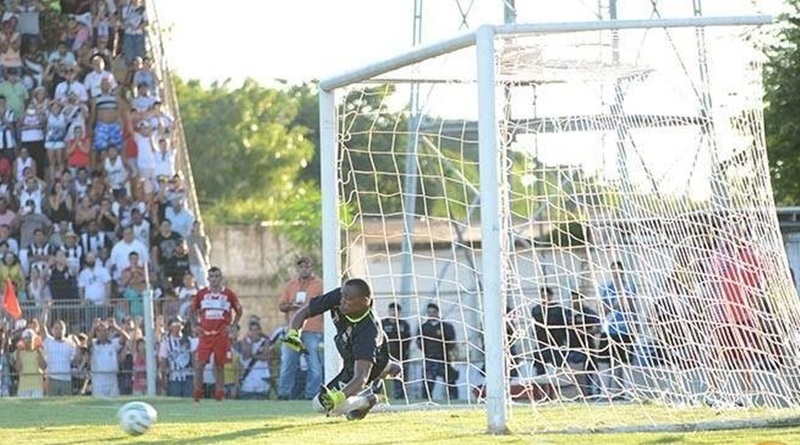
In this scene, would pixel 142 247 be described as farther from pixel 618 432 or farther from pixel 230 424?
pixel 618 432

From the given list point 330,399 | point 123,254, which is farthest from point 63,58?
point 330,399

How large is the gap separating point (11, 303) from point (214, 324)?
3338 millimetres

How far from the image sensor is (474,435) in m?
14.2

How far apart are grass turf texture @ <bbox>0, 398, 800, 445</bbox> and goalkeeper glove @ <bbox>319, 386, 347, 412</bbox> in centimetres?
21

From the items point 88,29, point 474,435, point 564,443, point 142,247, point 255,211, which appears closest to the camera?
point 564,443

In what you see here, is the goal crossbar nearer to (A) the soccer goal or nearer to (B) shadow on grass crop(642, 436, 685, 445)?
(A) the soccer goal

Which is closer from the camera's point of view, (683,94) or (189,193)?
(683,94)

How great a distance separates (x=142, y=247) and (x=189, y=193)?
403 centimetres

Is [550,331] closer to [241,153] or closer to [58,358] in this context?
[58,358]

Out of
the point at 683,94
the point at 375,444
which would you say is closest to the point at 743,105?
the point at 683,94

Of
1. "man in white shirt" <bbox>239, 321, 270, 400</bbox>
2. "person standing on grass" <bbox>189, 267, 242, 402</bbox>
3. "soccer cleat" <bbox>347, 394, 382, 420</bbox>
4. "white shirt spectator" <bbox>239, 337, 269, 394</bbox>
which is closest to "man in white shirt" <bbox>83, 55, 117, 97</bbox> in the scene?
"man in white shirt" <bbox>239, 321, 270, 400</bbox>

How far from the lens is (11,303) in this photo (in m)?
25.1

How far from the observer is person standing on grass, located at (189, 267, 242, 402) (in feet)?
76.4

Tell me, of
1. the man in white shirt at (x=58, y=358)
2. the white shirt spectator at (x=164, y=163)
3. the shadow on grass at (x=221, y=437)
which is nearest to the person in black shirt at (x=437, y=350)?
the man in white shirt at (x=58, y=358)
